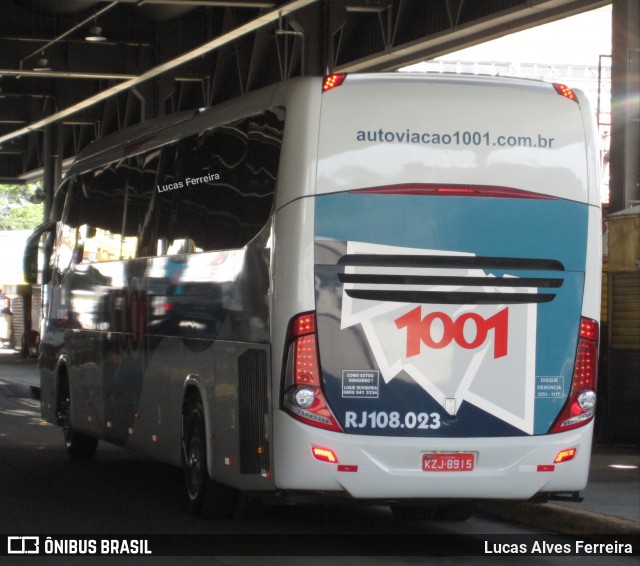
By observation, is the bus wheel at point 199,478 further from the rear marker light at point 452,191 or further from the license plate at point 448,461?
the rear marker light at point 452,191

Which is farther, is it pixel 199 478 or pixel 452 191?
pixel 199 478

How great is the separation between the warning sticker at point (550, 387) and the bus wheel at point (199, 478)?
9.22 ft

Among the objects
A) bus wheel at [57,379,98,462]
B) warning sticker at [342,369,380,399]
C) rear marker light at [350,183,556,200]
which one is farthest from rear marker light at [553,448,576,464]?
bus wheel at [57,379,98,462]

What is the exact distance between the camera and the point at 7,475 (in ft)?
50.3

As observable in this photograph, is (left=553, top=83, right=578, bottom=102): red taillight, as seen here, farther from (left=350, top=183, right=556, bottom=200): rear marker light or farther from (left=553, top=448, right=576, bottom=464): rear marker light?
(left=553, top=448, right=576, bottom=464): rear marker light

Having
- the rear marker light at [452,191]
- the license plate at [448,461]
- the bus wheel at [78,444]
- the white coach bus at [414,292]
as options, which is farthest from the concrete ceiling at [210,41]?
the license plate at [448,461]

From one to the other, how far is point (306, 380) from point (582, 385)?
2.02 m

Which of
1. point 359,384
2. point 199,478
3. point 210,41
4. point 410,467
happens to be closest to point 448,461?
point 410,467

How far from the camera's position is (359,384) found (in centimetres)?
1027

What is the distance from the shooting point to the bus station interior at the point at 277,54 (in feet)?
63.4

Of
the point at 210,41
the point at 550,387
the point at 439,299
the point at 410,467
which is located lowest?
the point at 410,467

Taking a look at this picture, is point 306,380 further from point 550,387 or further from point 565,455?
point 565,455

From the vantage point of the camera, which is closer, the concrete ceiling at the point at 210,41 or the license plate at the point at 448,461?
the license plate at the point at 448,461

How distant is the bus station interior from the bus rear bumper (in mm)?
8607
